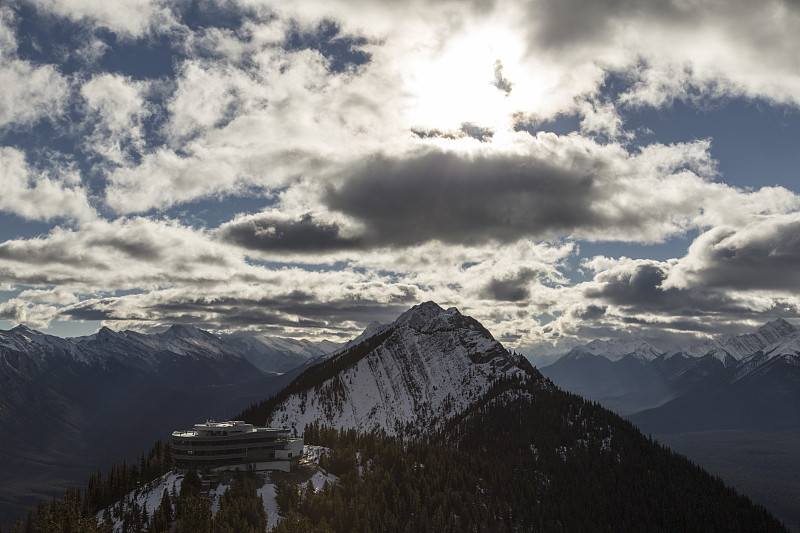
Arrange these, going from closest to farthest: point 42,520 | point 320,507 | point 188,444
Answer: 1. point 42,520
2. point 320,507
3. point 188,444

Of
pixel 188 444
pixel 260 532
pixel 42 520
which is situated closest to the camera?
pixel 42 520

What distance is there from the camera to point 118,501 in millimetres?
192375

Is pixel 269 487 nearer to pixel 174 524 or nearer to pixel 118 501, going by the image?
pixel 174 524

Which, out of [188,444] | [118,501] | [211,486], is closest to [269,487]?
[211,486]

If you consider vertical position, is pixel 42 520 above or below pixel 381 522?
above

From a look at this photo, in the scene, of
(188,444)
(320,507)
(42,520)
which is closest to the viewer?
(42,520)

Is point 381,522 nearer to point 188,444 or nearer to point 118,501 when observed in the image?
point 188,444

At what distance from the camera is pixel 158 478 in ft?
646

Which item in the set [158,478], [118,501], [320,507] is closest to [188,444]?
[158,478]

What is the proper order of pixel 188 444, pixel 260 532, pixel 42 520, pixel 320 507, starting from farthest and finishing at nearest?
pixel 188 444 < pixel 320 507 < pixel 260 532 < pixel 42 520

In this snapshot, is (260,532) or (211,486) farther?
(211,486)

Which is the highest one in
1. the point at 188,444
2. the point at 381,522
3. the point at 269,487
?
the point at 188,444

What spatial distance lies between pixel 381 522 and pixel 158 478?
76.6m

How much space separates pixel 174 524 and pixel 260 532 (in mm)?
25741
